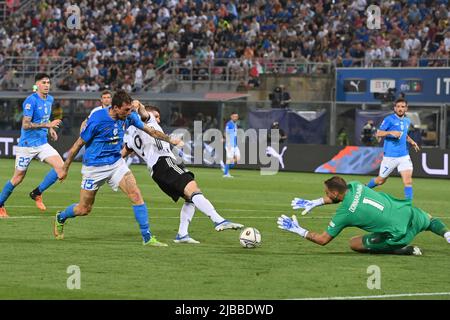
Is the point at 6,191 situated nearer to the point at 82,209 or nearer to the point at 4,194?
the point at 4,194

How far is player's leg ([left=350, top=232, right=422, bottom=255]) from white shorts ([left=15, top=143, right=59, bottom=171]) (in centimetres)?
740

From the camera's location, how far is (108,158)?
1505 centimetres

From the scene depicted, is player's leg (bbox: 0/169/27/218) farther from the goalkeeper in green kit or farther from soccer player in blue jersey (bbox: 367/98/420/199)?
soccer player in blue jersey (bbox: 367/98/420/199)

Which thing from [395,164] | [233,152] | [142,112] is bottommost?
[233,152]

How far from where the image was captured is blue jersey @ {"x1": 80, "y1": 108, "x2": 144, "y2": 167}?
48.7ft

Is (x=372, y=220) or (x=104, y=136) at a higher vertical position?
(x=104, y=136)

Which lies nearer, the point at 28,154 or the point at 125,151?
the point at 125,151

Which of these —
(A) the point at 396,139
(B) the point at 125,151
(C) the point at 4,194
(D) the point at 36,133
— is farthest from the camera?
(A) the point at 396,139

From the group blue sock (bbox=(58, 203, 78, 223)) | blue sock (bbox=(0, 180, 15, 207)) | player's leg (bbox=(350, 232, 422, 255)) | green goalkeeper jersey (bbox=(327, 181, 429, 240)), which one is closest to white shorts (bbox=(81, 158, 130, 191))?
blue sock (bbox=(58, 203, 78, 223))

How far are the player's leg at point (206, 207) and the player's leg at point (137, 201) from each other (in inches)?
27.1

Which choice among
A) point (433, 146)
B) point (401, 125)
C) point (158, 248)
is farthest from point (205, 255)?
point (433, 146)

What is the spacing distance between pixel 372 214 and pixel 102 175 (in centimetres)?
404

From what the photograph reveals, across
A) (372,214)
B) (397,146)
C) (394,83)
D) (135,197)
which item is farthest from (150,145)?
(394,83)
